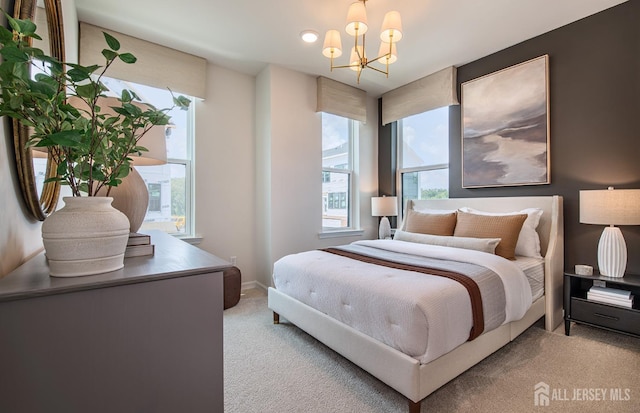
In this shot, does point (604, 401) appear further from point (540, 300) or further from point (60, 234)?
point (60, 234)

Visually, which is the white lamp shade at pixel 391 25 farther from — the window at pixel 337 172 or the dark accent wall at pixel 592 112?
the window at pixel 337 172

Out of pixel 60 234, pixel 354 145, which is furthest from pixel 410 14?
pixel 60 234

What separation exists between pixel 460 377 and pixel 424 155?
3.09 metres

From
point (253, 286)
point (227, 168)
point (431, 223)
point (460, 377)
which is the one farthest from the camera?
point (253, 286)

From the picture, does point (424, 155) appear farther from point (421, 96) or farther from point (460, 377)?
point (460, 377)

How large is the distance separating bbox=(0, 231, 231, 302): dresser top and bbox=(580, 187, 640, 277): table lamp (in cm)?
290

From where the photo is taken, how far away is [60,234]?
28.7 inches

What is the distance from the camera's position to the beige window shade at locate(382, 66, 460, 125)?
3623mm

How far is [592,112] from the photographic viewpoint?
2.67 m

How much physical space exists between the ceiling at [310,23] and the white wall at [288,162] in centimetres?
38

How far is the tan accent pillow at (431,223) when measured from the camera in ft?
10.0

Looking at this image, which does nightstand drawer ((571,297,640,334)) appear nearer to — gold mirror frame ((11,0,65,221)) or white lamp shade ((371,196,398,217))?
white lamp shade ((371,196,398,217))

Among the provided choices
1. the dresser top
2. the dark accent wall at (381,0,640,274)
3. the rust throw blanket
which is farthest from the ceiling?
the dresser top

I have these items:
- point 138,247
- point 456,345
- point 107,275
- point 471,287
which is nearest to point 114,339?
point 107,275
